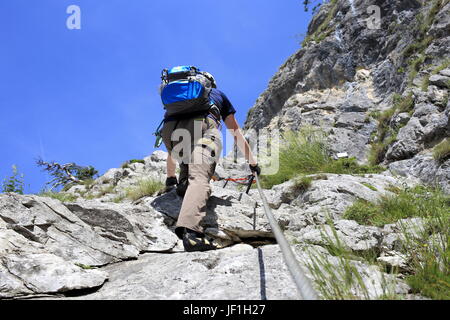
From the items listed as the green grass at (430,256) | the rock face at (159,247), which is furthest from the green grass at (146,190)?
the green grass at (430,256)

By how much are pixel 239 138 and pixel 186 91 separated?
1090mm

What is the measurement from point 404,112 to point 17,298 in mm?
8971

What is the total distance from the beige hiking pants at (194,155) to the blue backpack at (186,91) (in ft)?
0.56

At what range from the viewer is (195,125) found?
4.35m

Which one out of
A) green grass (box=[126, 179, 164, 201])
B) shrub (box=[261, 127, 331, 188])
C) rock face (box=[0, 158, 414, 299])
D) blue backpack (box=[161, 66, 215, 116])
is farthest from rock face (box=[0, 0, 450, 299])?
blue backpack (box=[161, 66, 215, 116])

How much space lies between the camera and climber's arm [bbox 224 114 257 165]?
4703 mm

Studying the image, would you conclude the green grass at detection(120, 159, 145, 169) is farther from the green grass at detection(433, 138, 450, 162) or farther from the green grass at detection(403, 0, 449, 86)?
the green grass at detection(403, 0, 449, 86)

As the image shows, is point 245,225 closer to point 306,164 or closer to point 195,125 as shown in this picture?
point 195,125

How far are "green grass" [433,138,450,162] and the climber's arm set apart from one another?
380 cm

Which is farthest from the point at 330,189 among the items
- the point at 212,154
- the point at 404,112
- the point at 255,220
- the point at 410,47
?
the point at 410,47

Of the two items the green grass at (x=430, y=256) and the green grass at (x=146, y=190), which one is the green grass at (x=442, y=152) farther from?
the green grass at (x=146, y=190)

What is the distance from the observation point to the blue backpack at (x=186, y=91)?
420 centimetres
